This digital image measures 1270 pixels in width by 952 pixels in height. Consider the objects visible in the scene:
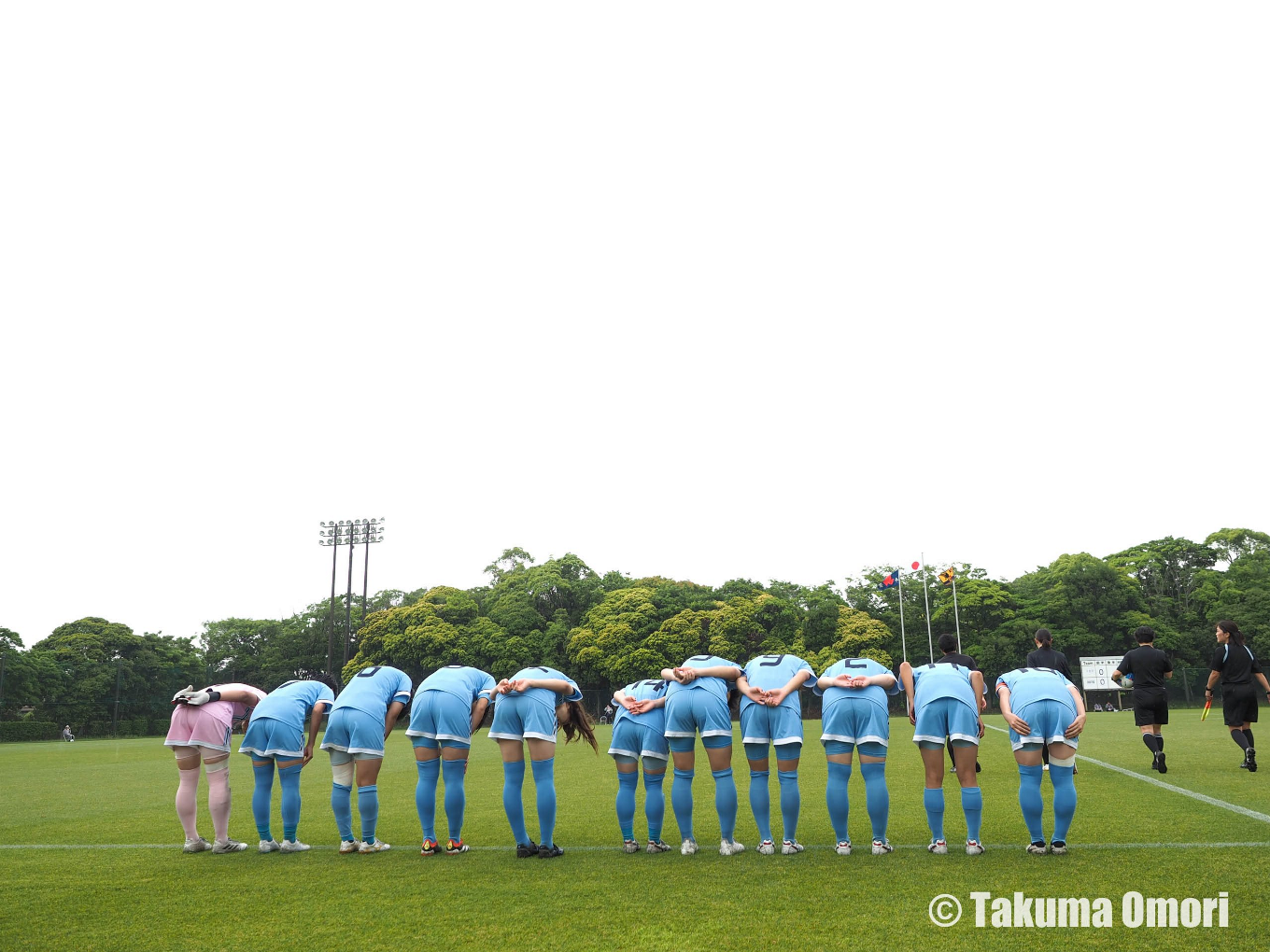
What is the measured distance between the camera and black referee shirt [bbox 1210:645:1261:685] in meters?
11.6

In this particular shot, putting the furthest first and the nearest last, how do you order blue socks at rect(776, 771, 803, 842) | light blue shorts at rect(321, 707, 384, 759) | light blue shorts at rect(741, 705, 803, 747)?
1. light blue shorts at rect(321, 707, 384, 759)
2. light blue shorts at rect(741, 705, 803, 747)
3. blue socks at rect(776, 771, 803, 842)

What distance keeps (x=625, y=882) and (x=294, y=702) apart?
397 cm

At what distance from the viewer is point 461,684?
320 inches

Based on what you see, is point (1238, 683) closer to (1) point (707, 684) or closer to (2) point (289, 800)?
(1) point (707, 684)

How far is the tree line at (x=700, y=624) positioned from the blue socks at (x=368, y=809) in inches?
1556

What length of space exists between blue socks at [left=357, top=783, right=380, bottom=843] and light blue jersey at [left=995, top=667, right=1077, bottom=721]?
554cm

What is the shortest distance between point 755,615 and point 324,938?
45.6m

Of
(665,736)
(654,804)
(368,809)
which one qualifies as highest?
(665,736)

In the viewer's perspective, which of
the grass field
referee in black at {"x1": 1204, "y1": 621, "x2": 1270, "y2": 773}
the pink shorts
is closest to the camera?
the grass field

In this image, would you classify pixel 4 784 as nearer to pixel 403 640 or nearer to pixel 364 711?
pixel 364 711

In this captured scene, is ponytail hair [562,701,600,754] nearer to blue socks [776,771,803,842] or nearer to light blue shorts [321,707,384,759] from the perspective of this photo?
light blue shorts [321,707,384,759]

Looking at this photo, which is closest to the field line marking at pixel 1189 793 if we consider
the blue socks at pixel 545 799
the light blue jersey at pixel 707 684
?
the light blue jersey at pixel 707 684

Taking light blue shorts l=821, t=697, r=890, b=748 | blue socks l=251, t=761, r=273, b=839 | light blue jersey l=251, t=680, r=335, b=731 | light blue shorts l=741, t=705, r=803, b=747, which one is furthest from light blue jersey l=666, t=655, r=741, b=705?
blue socks l=251, t=761, r=273, b=839

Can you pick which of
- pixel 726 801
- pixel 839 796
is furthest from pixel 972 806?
pixel 726 801
